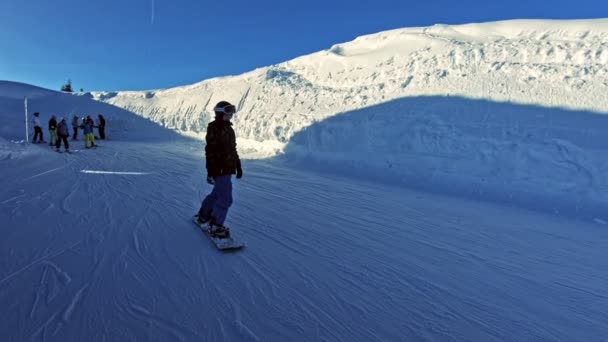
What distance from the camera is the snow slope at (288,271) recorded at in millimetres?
2428

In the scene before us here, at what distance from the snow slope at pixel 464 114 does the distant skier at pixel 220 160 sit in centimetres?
682

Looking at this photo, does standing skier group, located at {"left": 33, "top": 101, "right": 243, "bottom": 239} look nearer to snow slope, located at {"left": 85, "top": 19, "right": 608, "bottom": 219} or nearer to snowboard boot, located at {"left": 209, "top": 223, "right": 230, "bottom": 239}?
snowboard boot, located at {"left": 209, "top": 223, "right": 230, "bottom": 239}

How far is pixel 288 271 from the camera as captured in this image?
131 inches

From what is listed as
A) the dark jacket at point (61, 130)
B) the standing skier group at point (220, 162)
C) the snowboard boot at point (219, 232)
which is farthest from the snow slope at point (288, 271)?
the dark jacket at point (61, 130)

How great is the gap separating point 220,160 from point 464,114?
10162 millimetres

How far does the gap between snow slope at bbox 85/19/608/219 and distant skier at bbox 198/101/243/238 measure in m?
6.82

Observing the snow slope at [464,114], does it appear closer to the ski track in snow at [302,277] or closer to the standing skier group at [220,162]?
the ski track in snow at [302,277]

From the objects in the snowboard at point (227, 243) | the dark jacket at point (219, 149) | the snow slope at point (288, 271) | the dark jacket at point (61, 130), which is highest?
the dark jacket at point (219, 149)

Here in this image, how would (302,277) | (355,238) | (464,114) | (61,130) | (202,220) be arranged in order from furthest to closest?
1. (61,130)
2. (464,114)
3. (355,238)
4. (202,220)
5. (302,277)

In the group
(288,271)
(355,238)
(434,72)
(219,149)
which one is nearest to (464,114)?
(434,72)

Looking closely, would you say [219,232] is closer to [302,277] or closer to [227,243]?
[227,243]

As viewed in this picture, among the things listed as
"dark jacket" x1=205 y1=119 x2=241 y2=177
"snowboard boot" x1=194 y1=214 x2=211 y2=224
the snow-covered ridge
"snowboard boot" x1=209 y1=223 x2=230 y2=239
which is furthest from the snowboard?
the snow-covered ridge

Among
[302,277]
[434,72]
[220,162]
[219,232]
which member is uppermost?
[434,72]

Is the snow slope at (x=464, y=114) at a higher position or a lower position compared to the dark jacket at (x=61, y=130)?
higher
